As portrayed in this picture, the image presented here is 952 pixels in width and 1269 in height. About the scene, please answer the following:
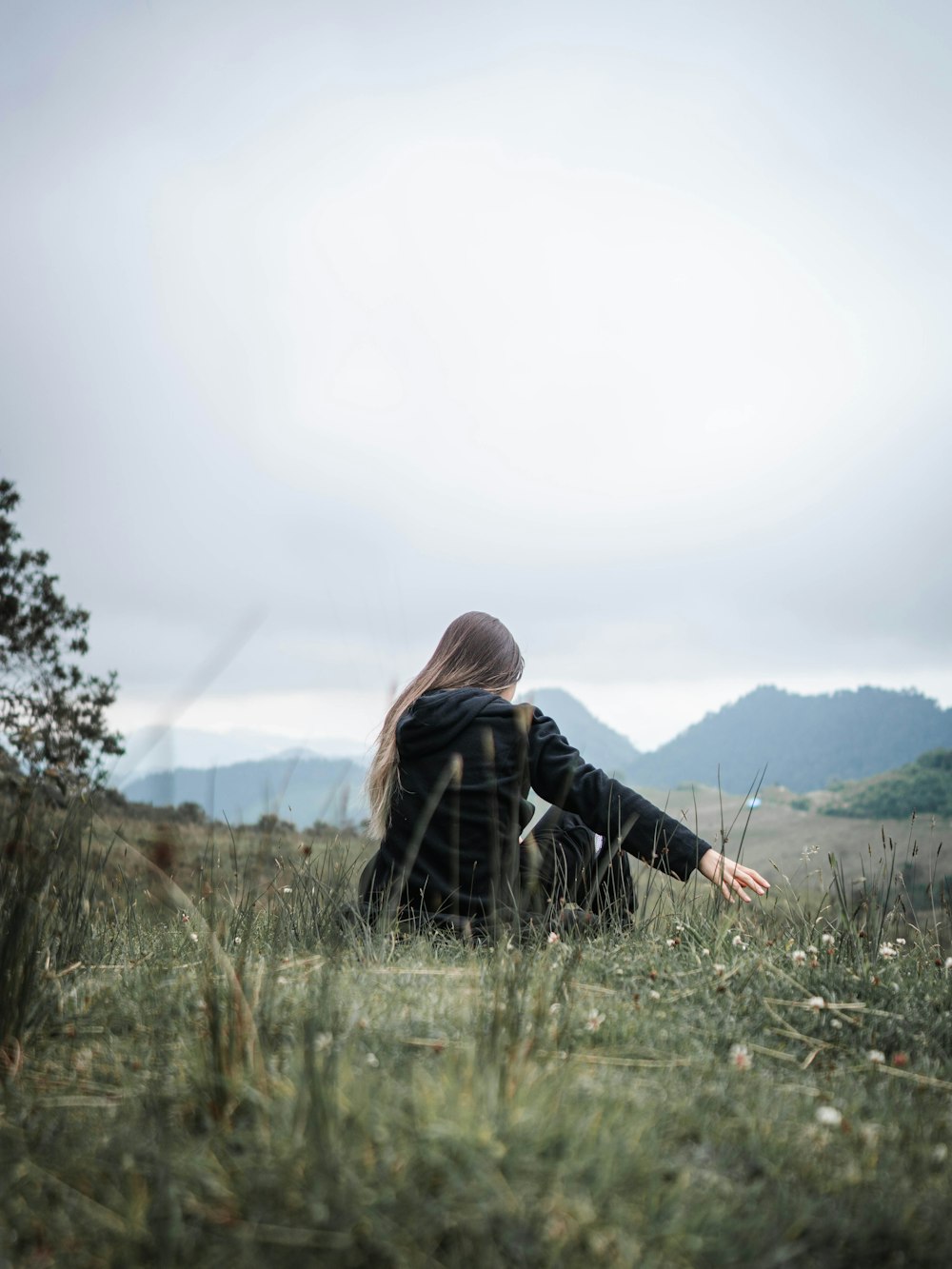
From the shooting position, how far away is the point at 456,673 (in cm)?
363

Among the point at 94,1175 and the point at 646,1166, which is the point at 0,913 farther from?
the point at 646,1166

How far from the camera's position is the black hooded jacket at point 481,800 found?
334cm

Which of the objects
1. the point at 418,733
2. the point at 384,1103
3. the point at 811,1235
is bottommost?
the point at 811,1235

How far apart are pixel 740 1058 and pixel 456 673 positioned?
188 centimetres

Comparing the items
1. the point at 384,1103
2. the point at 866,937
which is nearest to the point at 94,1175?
the point at 384,1103

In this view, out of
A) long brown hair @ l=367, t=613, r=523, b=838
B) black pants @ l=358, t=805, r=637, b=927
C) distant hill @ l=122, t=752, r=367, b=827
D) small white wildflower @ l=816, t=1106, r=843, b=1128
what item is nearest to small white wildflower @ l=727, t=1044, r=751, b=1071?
small white wildflower @ l=816, t=1106, r=843, b=1128

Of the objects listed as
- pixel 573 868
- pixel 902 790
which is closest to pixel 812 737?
pixel 902 790

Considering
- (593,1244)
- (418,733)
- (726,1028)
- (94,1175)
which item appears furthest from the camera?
(418,733)

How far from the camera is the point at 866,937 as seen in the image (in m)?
3.50

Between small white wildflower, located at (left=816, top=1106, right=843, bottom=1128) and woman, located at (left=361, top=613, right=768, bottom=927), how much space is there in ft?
4.37

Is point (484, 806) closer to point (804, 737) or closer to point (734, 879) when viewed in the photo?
point (734, 879)

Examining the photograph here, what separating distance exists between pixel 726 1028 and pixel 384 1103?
43.4 inches

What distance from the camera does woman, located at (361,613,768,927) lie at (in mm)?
3334

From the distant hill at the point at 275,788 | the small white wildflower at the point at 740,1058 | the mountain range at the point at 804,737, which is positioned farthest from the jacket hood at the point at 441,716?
the mountain range at the point at 804,737
